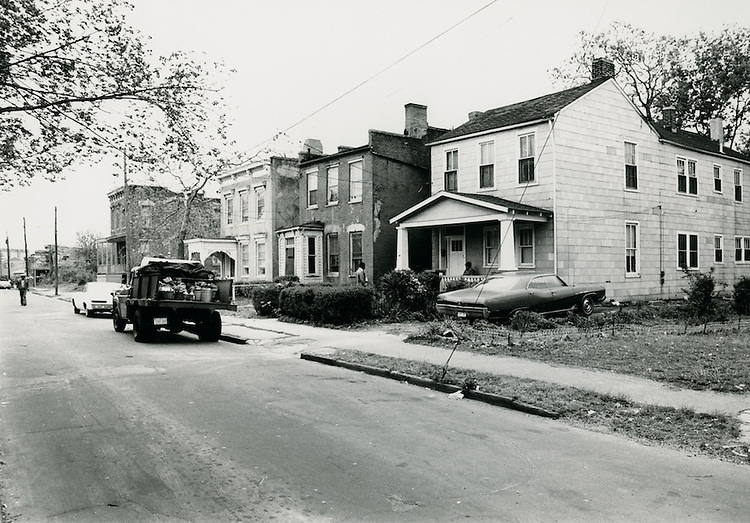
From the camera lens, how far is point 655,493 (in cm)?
500

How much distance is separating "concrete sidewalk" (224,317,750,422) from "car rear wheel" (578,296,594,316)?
621cm

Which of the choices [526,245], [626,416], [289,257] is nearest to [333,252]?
[289,257]

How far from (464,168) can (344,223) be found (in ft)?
23.2

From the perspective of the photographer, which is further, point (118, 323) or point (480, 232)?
point (480, 232)

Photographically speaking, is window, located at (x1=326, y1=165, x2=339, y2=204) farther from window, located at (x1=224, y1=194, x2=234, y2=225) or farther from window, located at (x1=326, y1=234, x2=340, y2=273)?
window, located at (x1=224, y1=194, x2=234, y2=225)

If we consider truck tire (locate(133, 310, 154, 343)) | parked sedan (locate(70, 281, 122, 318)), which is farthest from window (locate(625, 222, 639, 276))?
parked sedan (locate(70, 281, 122, 318))

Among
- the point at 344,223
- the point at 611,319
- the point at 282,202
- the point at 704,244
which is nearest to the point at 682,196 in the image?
the point at 704,244

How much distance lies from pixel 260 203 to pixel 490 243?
15713mm

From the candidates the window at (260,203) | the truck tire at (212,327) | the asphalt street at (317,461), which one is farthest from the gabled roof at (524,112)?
the asphalt street at (317,461)

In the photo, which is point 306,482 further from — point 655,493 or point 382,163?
point 382,163

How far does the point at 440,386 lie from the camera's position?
9.50m

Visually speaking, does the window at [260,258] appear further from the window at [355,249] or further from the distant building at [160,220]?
the window at [355,249]

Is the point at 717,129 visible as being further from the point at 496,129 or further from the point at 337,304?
the point at 337,304

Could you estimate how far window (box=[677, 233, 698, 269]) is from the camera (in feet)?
87.3
